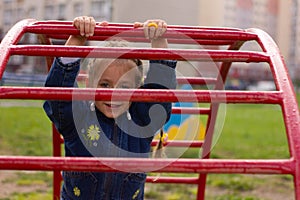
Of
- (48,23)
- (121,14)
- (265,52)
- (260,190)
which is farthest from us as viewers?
(121,14)

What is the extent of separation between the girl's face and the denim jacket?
1.1 inches

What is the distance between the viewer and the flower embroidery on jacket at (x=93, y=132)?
1521 millimetres

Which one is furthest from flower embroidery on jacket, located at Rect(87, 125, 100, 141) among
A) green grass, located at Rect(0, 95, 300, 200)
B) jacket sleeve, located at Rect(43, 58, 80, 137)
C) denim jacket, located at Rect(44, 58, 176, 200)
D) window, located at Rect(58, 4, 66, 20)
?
window, located at Rect(58, 4, 66, 20)

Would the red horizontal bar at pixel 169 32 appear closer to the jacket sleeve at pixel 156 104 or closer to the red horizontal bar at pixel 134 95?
the jacket sleeve at pixel 156 104

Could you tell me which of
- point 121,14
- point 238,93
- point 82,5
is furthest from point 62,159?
point 82,5

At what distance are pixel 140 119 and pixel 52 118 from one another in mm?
276

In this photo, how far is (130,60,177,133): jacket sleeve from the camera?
152 cm

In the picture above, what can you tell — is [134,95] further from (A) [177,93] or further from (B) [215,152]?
(B) [215,152]

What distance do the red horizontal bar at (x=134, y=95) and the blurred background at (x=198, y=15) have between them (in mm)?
4789

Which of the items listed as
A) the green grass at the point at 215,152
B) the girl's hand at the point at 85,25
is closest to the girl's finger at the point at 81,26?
the girl's hand at the point at 85,25

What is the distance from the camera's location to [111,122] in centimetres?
154

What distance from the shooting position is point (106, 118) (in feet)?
5.04

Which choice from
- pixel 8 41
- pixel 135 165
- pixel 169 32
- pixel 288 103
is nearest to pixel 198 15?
pixel 169 32

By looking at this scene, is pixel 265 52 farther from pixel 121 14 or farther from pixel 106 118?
pixel 121 14
